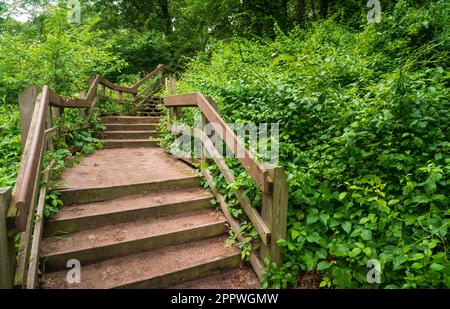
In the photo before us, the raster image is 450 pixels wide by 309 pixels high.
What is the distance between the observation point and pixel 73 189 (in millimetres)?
3057

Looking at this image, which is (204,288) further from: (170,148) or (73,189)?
(170,148)

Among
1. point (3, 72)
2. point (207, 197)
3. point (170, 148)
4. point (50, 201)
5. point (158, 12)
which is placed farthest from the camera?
point (158, 12)

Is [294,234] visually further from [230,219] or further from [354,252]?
[230,219]

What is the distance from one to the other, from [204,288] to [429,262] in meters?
1.86

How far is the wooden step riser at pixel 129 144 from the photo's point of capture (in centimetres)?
536

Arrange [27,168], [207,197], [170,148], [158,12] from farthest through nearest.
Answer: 1. [158,12]
2. [170,148]
3. [207,197]
4. [27,168]

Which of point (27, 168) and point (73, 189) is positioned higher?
point (27, 168)

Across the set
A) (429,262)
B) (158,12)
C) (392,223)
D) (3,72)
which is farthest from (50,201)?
(158,12)

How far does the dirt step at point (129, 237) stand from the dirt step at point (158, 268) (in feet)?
0.23

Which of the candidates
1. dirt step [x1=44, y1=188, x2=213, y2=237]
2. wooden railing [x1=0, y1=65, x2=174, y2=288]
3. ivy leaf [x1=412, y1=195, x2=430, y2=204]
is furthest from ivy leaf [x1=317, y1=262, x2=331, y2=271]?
wooden railing [x1=0, y1=65, x2=174, y2=288]

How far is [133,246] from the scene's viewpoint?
2.67 m

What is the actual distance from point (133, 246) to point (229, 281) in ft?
3.35

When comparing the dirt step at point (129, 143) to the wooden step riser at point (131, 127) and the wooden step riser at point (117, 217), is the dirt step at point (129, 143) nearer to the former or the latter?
the wooden step riser at point (131, 127)

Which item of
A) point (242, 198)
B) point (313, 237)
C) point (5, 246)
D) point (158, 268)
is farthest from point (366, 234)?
point (5, 246)
